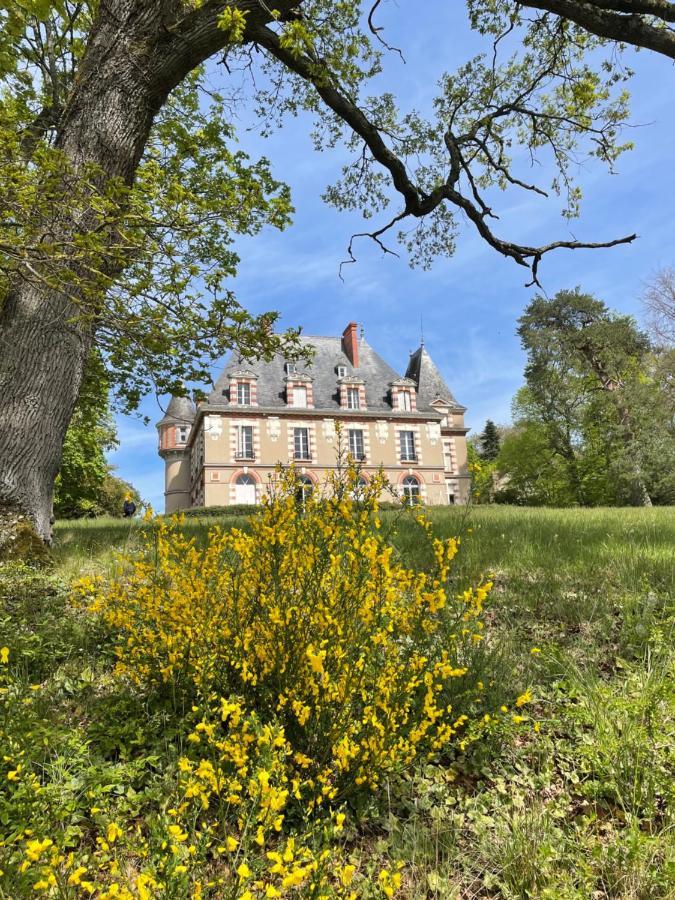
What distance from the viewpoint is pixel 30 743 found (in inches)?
91.6

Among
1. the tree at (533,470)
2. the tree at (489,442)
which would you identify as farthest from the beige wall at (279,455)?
the tree at (489,442)

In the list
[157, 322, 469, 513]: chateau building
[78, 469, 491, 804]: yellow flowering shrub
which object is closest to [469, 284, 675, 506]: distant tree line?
[157, 322, 469, 513]: chateau building

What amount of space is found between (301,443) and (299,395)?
10.1ft

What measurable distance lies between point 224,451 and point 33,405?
85.3ft

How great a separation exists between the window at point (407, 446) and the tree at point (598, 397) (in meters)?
8.16

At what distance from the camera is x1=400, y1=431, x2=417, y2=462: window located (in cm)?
3397

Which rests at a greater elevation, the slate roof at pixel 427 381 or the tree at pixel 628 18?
the slate roof at pixel 427 381

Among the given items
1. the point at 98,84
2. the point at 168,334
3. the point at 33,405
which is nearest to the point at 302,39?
the point at 98,84

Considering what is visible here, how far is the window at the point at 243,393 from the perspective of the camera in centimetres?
3152

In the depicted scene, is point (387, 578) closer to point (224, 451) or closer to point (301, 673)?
point (301, 673)

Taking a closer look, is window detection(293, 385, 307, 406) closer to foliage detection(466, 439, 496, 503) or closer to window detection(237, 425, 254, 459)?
window detection(237, 425, 254, 459)

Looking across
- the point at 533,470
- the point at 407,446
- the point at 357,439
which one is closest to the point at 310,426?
the point at 357,439

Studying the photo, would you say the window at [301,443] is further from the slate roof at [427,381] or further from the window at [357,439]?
the slate roof at [427,381]

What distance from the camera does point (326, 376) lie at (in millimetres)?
34156
